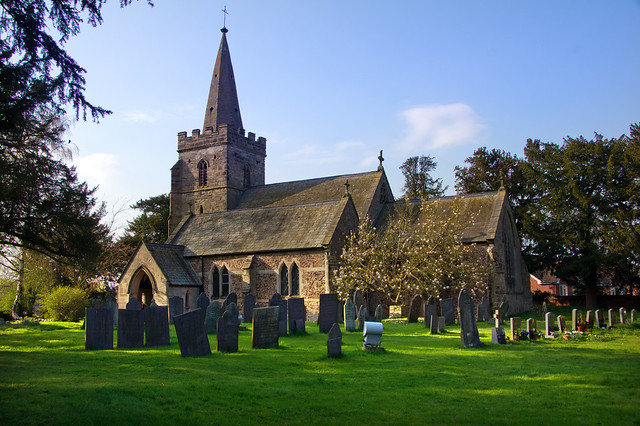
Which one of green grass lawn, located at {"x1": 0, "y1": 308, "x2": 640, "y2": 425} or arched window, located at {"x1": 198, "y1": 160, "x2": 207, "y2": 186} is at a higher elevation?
arched window, located at {"x1": 198, "y1": 160, "x2": 207, "y2": 186}

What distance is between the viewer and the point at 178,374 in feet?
35.2

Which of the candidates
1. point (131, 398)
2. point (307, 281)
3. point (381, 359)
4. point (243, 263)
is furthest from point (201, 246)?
point (131, 398)

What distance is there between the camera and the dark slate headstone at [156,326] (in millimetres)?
15117

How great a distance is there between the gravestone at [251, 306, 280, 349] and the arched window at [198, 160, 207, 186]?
3364 cm

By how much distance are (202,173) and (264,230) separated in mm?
16552

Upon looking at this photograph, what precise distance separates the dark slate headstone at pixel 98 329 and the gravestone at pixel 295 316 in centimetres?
587

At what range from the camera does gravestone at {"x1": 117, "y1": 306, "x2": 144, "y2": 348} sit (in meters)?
14.8

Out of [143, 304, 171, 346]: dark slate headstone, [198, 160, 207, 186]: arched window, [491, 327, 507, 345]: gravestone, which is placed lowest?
[491, 327, 507, 345]: gravestone

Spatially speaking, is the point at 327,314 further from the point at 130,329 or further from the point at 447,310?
the point at 130,329

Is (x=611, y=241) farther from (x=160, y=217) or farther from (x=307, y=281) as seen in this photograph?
(x=160, y=217)

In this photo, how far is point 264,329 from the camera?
14.7 m

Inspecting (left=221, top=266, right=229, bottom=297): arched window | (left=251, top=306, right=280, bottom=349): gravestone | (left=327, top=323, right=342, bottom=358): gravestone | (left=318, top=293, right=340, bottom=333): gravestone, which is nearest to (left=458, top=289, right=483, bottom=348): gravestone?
(left=327, top=323, right=342, bottom=358): gravestone

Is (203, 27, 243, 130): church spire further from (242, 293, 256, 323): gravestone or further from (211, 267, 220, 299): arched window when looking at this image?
(242, 293, 256, 323): gravestone

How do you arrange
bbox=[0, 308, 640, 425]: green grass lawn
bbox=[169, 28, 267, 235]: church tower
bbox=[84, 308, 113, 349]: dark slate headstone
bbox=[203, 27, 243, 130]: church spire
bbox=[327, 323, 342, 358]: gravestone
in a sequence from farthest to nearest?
bbox=[203, 27, 243, 130]: church spire, bbox=[169, 28, 267, 235]: church tower, bbox=[84, 308, 113, 349]: dark slate headstone, bbox=[327, 323, 342, 358]: gravestone, bbox=[0, 308, 640, 425]: green grass lawn
